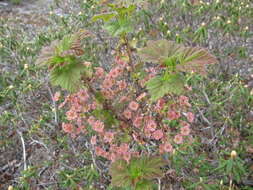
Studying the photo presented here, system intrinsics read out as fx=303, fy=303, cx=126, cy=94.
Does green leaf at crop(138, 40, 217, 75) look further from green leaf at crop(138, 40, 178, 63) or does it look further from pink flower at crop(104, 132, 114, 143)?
pink flower at crop(104, 132, 114, 143)

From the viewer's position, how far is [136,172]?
1558 millimetres

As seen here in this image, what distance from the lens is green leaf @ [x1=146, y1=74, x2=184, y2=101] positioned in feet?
4.20

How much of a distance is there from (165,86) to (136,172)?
Answer: 0.51 metres

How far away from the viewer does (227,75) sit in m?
3.23

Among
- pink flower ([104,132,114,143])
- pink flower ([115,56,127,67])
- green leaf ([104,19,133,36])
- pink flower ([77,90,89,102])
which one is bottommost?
pink flower ([104,132,114,143])

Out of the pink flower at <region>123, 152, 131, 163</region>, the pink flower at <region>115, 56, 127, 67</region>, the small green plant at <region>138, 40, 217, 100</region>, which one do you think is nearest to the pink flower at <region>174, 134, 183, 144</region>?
the pink flower at <region>123, 152, 131, 163</region>

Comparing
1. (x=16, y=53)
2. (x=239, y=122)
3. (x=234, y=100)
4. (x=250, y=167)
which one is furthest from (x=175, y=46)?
(x=16, y=53)

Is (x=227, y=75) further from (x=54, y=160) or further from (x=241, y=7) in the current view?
(x=54, y=160)

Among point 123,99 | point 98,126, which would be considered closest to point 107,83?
point 123,99

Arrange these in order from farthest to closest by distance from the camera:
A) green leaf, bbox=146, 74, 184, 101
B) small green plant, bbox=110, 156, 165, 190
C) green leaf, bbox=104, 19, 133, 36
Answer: small green plant, bbox=110, 156, 165, 190 → green leaf, bbox=104, 19, 133, 36 → green leaf, bbox=146, 74, 184, 101

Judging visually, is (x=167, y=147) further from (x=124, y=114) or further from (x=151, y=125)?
(x=124, y=114)

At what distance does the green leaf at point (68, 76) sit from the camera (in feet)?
4.31

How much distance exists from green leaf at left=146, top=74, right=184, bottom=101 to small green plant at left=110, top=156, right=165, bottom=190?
1.47ft

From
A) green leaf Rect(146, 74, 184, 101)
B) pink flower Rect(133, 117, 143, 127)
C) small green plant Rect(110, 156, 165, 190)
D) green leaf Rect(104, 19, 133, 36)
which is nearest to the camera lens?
green leaf Rect(146, 74, 184, 101)
